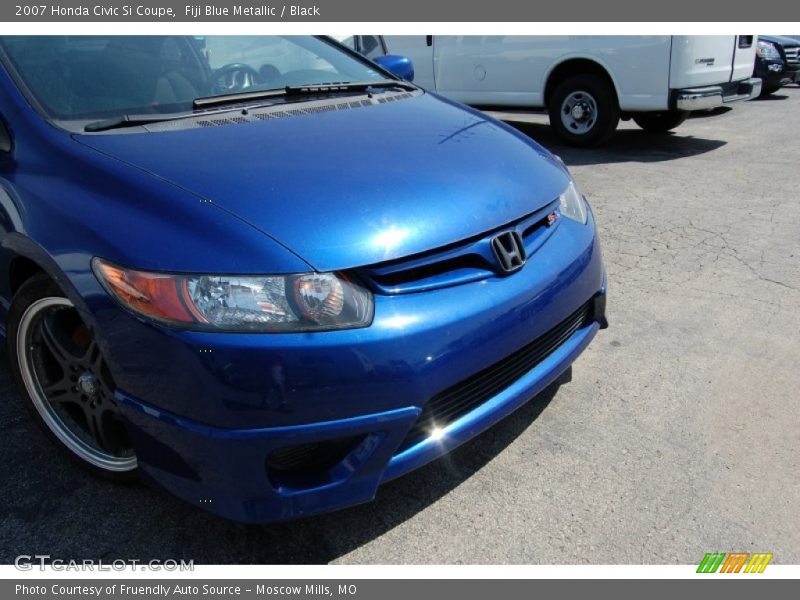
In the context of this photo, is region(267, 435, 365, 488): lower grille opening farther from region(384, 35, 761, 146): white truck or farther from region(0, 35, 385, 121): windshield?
region(384, 35, 761, 146): white truck

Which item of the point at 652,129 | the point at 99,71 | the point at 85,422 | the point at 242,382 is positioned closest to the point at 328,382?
the point at 242,382

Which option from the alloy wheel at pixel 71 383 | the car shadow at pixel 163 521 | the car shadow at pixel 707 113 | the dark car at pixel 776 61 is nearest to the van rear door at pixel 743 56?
the car shadow at pixel 707 113

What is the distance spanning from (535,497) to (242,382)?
110 cm

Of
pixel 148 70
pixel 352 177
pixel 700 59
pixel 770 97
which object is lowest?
pixel 770 97

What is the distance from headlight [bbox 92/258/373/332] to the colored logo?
124 centimetres

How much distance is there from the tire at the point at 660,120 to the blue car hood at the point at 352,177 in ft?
20.1

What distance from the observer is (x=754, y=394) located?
108 inches

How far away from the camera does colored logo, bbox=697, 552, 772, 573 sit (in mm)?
1956

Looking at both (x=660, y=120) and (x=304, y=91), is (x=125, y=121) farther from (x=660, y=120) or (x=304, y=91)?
(x=660, y=120)

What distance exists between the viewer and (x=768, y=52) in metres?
10.5

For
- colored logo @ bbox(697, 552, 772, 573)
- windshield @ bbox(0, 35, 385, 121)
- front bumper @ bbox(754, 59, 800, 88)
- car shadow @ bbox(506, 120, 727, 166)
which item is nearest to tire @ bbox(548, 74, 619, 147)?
car shadow @ bbox(506, 120, 727, 166)

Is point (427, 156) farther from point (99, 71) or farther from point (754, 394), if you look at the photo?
point (754, 394)

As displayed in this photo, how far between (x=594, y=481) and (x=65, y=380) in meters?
1.87

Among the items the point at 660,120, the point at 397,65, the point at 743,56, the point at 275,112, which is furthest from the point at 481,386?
the point at 660,120
